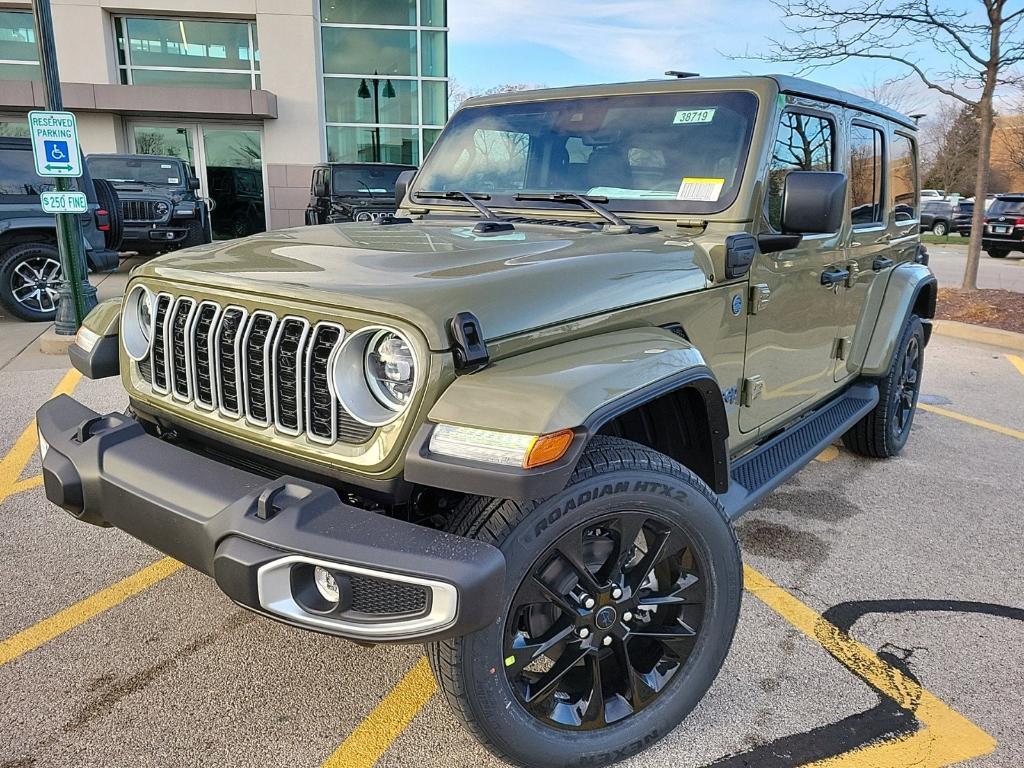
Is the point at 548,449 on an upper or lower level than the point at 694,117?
lower

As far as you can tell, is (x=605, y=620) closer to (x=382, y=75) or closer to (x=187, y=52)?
(x=382, y=75)

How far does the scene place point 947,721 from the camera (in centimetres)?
241

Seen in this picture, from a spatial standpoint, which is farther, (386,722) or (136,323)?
(136,323)

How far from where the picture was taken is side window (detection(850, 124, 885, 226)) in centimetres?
382

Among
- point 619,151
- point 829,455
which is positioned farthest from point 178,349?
point 829,455

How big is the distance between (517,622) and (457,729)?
1.86 feet

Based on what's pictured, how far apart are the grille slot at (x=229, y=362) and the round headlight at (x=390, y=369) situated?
0.45 meters

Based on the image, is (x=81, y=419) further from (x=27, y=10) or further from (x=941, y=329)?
(x=27, y=10)

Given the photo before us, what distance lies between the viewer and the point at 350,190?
1391 cm

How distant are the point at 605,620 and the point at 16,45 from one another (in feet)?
65.9

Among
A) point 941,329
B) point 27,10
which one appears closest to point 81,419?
point 941,329

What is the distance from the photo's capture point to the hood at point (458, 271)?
6.36 ft

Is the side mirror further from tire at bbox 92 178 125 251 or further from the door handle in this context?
tire at bbox 92 178 125 251

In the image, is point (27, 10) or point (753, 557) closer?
point (753, 557)
